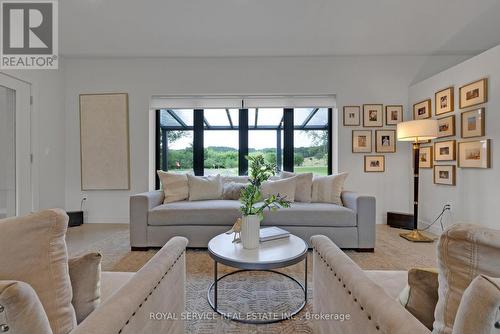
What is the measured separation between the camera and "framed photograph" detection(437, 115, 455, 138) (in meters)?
3.11

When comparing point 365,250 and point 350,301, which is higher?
point 350,301

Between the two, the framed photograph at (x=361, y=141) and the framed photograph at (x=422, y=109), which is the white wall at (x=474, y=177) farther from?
the framed photograph at (x=361, y=141)

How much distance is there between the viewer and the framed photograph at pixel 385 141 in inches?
152

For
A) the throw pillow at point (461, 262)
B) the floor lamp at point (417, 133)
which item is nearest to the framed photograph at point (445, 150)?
the floor lamp at point (417, 133)

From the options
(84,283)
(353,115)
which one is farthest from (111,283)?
(353,115)

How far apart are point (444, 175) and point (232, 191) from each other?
283 centimetres

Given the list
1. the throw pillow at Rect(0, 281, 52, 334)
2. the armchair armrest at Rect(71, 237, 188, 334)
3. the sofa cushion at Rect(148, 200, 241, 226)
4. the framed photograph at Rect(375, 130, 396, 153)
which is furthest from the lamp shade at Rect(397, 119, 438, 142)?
the throw pillow at Rect(0, 281, 52, 334)

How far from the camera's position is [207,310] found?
5.37 feet

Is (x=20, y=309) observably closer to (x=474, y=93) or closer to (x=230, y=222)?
(x=230, y=222)

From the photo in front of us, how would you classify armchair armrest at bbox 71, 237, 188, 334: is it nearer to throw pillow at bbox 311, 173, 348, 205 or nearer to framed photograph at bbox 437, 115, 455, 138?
throw pillow at bbox 311, 173, 348, 205

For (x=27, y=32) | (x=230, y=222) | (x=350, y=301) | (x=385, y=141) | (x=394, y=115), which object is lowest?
(x=230, y=222)

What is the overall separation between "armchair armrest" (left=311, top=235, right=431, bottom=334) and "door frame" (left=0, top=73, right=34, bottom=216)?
397 cm

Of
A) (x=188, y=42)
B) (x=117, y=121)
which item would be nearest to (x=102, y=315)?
(x=188, y=42)

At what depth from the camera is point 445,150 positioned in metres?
3.22
